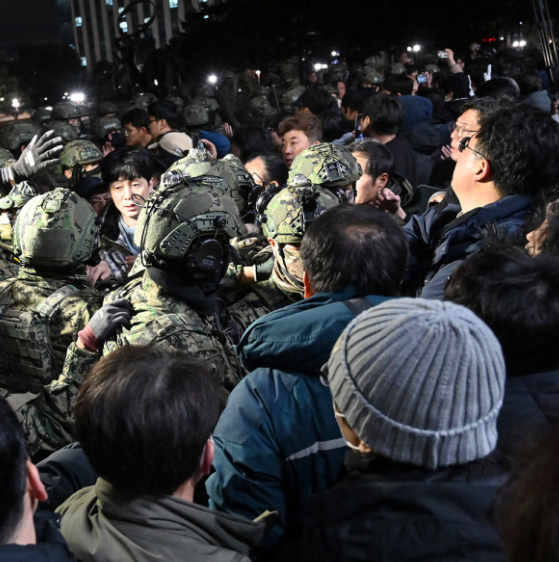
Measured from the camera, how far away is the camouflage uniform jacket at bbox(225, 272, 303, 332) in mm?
3887

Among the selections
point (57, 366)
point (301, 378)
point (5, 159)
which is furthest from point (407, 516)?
point (5, 159)

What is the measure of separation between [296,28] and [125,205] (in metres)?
30.1

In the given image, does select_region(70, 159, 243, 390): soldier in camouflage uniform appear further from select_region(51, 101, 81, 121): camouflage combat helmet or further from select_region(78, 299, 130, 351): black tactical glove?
select_region(51, 101, 81, 121): camouflage combat helmet

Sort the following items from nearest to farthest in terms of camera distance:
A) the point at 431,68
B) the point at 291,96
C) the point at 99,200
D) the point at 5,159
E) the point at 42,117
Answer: the point at 99,200 → the point at 5,159 → the point at 291,96 → the point at 42,117 → the point at 431,68

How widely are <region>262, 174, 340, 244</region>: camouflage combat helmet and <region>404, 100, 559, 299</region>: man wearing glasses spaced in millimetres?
741

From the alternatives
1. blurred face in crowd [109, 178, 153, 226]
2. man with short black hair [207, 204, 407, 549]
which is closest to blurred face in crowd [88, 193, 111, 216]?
blurred face in crowd [109, 178, 153, 226]

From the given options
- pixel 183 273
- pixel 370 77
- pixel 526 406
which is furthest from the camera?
pixel 370 77

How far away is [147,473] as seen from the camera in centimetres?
183

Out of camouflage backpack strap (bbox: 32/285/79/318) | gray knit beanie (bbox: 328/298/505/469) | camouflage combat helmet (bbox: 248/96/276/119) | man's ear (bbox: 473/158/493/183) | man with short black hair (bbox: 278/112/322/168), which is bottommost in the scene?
gray knit beanie (bbox: 328/298/505/469)

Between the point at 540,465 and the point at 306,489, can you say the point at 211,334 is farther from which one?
the point at 540,465

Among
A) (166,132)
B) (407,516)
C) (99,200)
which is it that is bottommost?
(407,516)

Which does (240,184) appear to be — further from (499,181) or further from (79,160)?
(79,160)

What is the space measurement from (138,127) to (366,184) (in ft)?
13.9

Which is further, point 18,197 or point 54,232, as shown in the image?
point 18,197
